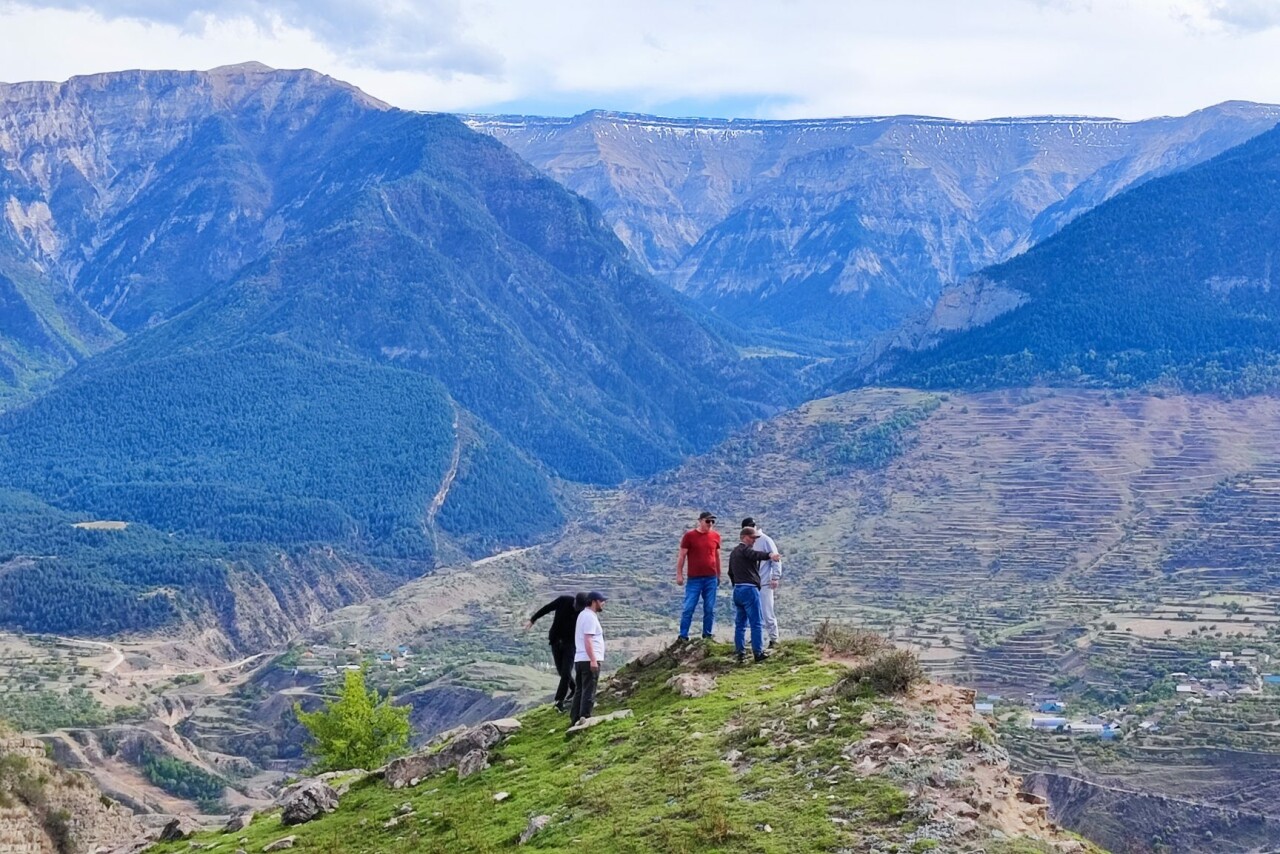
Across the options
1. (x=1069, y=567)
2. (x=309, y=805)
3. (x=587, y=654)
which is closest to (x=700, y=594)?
(x=587, y=654)

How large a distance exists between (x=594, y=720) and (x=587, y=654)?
1333 millimetres

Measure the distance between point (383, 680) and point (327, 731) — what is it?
9018cm

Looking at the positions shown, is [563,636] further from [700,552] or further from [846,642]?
[846,642]

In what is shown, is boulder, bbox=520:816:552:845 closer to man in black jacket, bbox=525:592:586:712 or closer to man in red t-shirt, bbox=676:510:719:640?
man in black jacket, bbox=525:592:586:712

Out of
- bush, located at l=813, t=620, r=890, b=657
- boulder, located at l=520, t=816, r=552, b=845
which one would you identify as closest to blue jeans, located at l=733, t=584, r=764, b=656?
bush, located at l=813, t=620, r=890, b=657

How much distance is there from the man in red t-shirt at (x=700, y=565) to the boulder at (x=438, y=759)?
17.0 ft

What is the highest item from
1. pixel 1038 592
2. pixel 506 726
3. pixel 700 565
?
pixel 700 565

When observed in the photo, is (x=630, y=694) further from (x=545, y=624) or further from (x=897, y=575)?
(x=545, y=624)

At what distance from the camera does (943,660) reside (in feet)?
404

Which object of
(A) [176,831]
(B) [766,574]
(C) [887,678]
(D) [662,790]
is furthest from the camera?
(A) [176,831]

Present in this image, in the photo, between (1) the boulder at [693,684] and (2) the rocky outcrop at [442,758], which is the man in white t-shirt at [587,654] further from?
(2) the rocky outcrop at [442,758]

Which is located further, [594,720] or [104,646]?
[104,646]

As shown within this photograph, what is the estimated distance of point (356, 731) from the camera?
171ft

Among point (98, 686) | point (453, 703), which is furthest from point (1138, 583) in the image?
point (98, 686)
